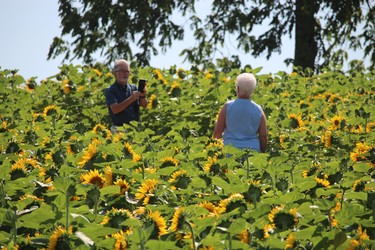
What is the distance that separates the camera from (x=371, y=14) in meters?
18.3

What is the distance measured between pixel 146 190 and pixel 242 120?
2812mm

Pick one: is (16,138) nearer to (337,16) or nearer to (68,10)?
(337,16)

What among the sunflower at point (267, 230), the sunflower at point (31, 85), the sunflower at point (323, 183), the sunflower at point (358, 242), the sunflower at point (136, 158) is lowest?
the sunflower at point (358, 242)

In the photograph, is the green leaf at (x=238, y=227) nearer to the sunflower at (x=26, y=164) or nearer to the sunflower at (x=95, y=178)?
the sunflower at (x=95, y=178)

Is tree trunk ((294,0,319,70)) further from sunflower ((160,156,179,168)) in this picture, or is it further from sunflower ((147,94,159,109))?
sunflower ((160,156,179,168))

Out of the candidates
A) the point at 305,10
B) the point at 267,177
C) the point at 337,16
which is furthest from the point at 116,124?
the point at 337,16

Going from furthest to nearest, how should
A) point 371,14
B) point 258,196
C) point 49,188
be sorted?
point 371,14 < point 49,188 < point 258,196

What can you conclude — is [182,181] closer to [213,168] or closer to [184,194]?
[184,194]

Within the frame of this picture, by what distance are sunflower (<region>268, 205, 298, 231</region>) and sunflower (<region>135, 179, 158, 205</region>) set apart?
0.76 meters

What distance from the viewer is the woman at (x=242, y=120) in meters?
6.36

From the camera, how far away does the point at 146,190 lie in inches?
144

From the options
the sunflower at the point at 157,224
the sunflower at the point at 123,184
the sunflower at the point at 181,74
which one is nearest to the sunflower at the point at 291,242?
the sunflower at the point at 157,224

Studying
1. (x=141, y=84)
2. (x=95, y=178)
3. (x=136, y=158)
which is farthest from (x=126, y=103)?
(x=95, y=178)

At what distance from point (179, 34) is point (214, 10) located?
1.14 m
